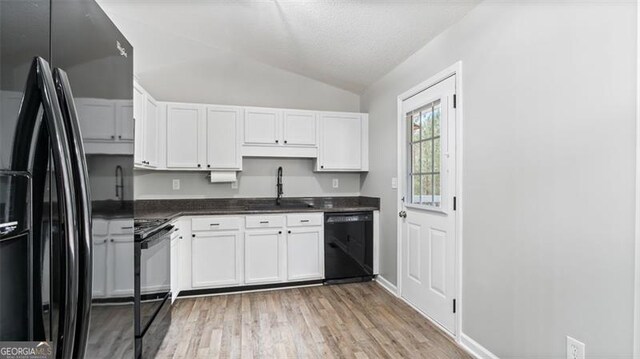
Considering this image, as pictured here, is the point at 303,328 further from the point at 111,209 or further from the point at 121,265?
the point at 111,209

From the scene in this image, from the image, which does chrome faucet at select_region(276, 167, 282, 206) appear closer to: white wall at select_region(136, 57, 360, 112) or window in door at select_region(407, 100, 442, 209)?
white wall at select_region(136, 57, 360, 112)

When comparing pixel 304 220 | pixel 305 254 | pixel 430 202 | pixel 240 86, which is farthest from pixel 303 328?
pixel 240 86

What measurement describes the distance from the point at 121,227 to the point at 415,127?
8.37 ft

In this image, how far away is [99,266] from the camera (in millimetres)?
873

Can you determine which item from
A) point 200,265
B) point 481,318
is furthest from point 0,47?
point 200,265

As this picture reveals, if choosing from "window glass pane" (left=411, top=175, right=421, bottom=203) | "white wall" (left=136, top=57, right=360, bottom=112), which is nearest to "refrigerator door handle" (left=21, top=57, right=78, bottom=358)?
"window glass pane" (left=411, top=175, right=421, bottom=203)

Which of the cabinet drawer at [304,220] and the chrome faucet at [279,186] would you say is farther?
the chrome faucet at [279,186]

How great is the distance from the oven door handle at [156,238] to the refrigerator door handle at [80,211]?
1.24 meters

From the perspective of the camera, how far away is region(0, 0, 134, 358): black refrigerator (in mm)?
608

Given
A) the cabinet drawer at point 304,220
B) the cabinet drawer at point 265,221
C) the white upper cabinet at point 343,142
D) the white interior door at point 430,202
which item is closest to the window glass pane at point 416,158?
the white interior door at point 430,202

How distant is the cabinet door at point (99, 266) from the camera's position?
85cm

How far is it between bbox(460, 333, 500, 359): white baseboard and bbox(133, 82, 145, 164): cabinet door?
10.2 feet

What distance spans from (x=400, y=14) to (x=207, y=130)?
7.72 feet

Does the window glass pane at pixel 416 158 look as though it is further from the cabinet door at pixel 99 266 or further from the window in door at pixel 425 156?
the cabinet door at pixel 99 266
